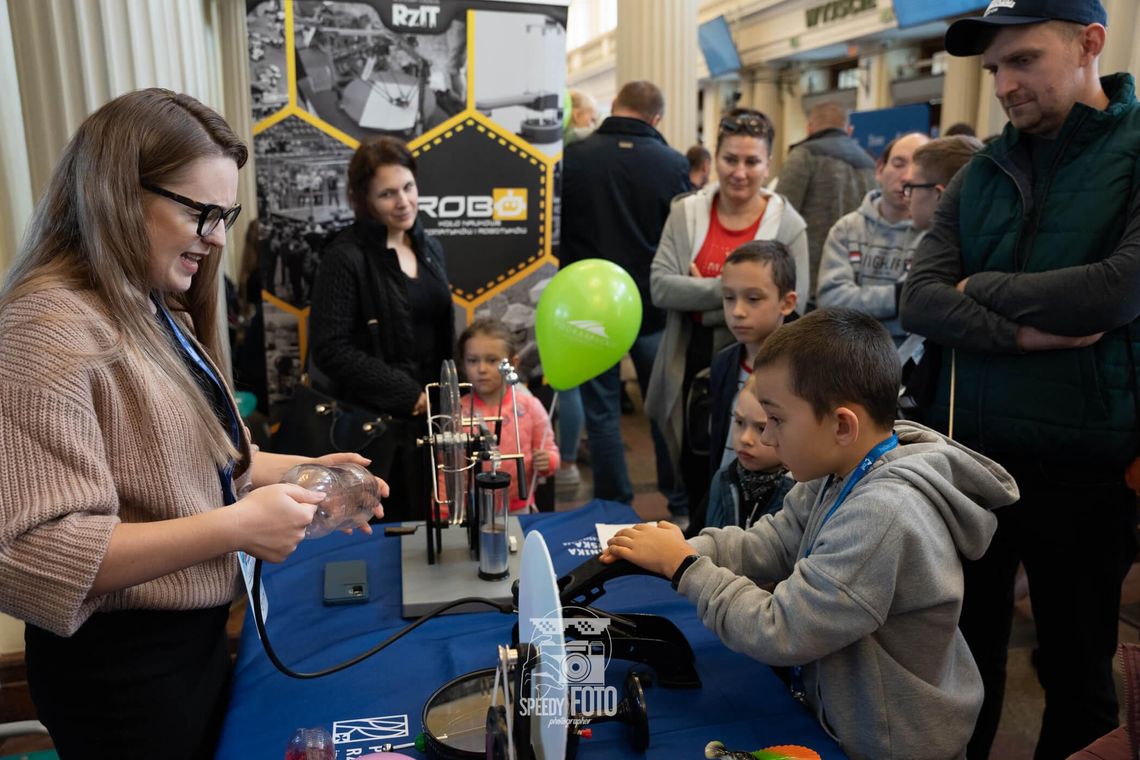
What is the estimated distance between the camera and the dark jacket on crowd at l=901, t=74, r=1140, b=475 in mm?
1579

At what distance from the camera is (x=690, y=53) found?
610cm

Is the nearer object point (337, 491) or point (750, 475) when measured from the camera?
point (337, 491)

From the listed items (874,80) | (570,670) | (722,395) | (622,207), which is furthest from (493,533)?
(874,80)

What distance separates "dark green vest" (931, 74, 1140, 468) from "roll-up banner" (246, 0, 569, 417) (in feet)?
6.85

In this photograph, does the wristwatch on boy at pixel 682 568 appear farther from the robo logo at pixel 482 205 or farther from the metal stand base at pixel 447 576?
the robo logo at pixel 482 205

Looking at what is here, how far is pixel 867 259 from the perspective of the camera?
2883 mm

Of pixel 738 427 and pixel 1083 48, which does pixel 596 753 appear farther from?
pixel 1083 48

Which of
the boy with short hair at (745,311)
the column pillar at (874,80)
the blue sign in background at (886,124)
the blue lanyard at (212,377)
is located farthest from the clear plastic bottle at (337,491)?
the column pillar at (874,80)

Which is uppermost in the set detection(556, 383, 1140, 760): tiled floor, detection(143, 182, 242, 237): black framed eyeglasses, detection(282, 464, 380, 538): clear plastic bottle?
detection(143, 182, 242, 237): black framed eyeglasses

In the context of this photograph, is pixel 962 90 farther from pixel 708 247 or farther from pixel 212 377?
pixel 212 377

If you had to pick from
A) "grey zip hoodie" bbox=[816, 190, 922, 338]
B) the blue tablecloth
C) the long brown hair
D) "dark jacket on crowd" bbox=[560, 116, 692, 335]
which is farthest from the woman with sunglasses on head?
the long brown hair

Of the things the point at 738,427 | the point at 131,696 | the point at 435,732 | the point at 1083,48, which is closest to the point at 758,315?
the point at 738,427

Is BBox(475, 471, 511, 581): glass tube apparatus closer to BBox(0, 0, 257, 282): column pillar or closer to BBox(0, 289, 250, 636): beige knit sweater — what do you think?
BBox(0, 289, 250, 636): beige knit sweater

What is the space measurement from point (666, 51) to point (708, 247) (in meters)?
3.63
